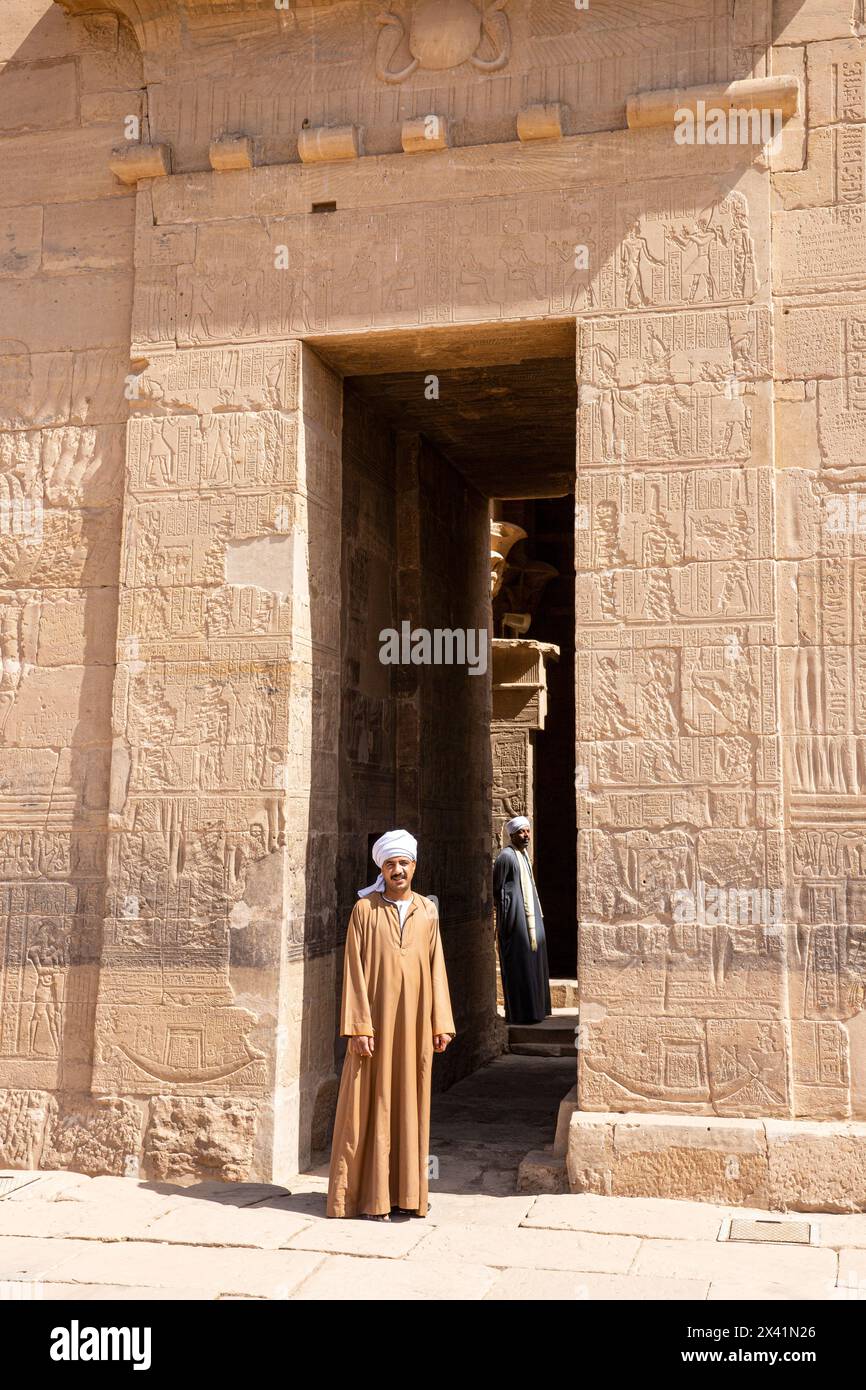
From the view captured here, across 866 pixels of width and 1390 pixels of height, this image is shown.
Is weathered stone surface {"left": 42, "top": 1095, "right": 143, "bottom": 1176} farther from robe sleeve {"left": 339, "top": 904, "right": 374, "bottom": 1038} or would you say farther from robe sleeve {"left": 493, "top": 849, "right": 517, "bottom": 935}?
robe sleeve {"left": 493, "top": 849, "right": 517, "bottom": 935}

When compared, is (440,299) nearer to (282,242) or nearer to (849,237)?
(282,242)

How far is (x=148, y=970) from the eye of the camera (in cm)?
562

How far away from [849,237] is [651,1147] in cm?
371

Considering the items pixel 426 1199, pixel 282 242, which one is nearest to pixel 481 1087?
pixel 426 1199

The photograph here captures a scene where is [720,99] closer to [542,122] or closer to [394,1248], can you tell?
[542,122]

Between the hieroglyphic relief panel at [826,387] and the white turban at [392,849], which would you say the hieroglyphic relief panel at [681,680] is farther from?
the white turban at [392,849]

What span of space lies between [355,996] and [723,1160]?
151cm

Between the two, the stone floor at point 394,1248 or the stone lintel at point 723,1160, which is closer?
the stone floor at point 394,1248

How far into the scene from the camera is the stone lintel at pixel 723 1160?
488 cm

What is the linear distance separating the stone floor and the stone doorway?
1.75 metres

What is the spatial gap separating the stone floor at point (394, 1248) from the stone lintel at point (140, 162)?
444 centimetres

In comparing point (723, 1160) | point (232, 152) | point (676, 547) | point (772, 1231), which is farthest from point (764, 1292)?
point (232, 152)

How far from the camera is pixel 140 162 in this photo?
19.7 ft

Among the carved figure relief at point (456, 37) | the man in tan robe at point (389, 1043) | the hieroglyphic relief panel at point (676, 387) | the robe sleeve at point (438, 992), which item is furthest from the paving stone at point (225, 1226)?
the carved figure relief at point (456, 37)
